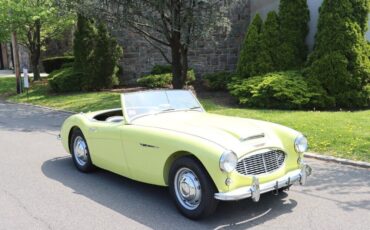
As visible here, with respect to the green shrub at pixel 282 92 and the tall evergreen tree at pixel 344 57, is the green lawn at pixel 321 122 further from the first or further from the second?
the tall evergreen tree at pixel 344 57

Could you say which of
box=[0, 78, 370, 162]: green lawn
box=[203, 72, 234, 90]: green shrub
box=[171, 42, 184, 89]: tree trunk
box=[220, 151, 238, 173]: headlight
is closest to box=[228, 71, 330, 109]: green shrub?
box=[0, 78, 370, 162]: green lawn

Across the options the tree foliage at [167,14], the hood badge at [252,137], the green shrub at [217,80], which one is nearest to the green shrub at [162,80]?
the green shrub at [217,80]

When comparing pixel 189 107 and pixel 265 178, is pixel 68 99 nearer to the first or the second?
pixel 189 107

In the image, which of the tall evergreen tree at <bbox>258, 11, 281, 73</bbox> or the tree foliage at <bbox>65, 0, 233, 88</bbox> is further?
the tall evergreen tree at <bbox>258, 11, 281, 73</bbox>

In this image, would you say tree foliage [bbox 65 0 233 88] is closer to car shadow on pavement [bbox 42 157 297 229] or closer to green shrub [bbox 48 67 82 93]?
green shrub [bbox 48 67 82 93]

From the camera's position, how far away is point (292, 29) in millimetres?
14000

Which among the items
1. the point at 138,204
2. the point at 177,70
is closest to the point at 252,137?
the point at 138,204

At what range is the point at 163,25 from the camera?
523 inches

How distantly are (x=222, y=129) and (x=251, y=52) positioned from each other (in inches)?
380

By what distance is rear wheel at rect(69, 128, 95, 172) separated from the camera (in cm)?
686

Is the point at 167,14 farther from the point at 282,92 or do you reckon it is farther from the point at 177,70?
the point at 282,92

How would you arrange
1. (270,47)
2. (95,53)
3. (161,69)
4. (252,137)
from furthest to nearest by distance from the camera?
(95,53)
(161,69)
(270,47)
(252,137)

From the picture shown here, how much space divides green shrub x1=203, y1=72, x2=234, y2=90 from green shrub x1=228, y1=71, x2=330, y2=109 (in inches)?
104

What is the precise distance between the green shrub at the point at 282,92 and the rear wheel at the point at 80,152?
6462 mm
